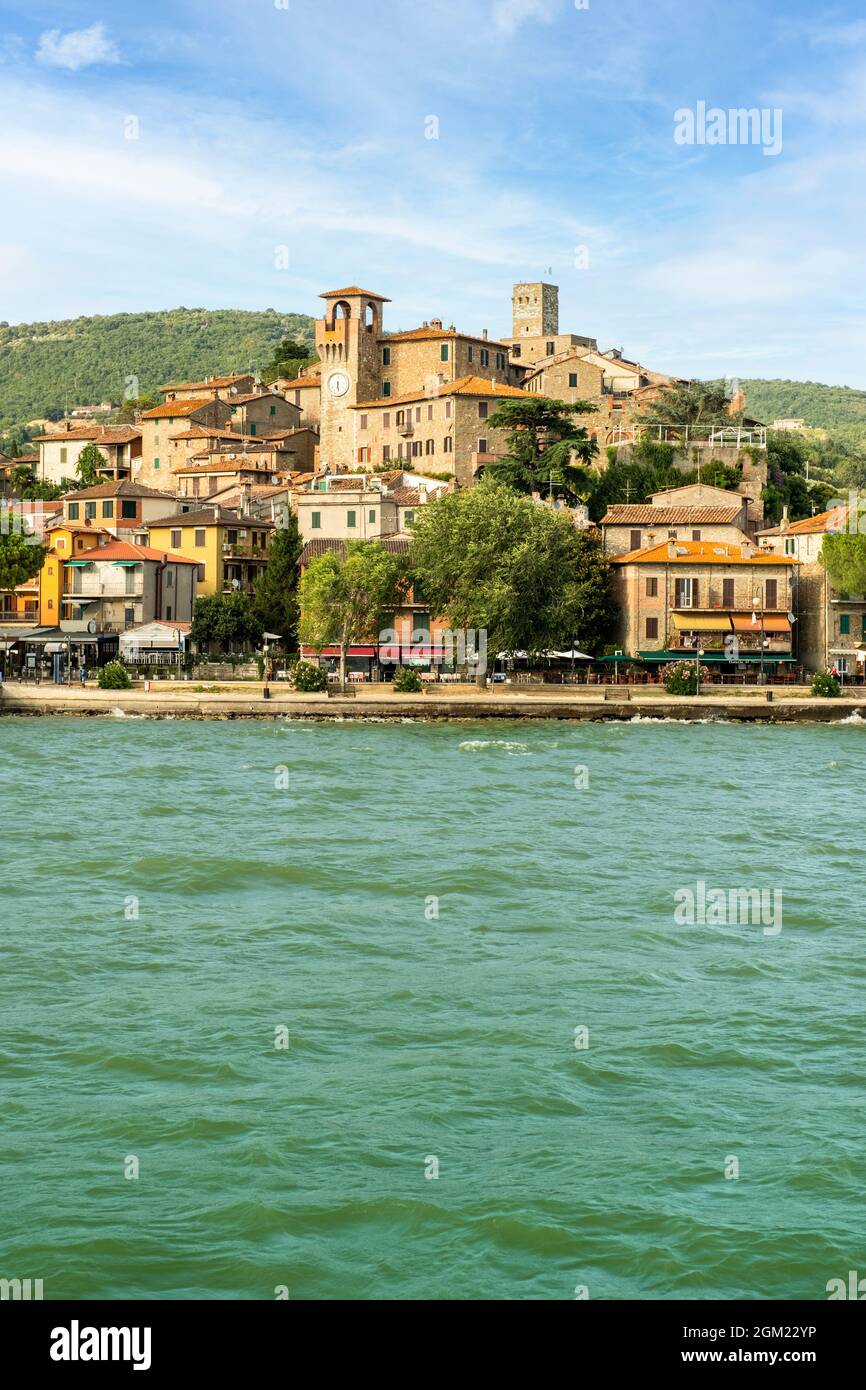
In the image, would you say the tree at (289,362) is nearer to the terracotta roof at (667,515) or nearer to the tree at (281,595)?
the tree at (281,595)

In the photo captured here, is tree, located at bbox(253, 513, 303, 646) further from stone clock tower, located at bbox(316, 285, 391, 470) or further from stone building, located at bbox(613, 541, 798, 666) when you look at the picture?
stone clock tower, located at bbox(316, 285, 391, 470)

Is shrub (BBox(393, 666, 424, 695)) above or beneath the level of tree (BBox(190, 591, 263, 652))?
beneath

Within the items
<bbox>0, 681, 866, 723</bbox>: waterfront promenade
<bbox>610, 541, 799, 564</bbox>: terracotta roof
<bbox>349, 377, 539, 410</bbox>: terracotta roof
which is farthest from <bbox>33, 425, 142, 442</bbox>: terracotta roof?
<bbox>0, 681, 866, 723</bbox>: waterfront promenade

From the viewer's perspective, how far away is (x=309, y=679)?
5866 cm

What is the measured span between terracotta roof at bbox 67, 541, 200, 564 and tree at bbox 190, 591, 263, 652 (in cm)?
284

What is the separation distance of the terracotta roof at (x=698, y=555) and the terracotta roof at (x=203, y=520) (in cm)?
1908

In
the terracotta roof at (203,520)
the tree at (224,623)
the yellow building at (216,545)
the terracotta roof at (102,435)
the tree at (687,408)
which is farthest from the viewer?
the terracotta roof at (102,435)

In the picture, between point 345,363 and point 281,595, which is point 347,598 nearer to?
point 281,595

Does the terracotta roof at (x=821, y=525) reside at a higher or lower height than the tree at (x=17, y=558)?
higher

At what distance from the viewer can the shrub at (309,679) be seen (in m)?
58.7

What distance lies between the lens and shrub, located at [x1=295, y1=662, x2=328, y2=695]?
5866 cm

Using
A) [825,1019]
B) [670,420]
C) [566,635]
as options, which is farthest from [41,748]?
[670,420]

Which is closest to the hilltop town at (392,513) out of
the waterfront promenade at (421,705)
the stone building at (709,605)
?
the stone building at (709,605)

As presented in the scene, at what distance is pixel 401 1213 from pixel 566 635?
50477 mm
